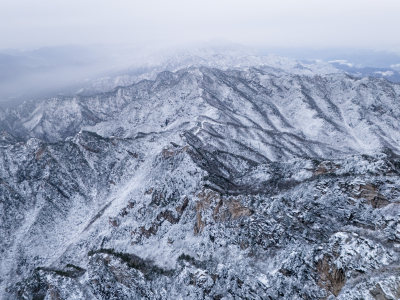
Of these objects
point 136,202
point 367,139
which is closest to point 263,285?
point 136,202

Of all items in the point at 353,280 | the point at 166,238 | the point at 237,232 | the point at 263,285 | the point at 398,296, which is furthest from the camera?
the point at 166,238

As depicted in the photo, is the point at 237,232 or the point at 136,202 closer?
the point at 237,232

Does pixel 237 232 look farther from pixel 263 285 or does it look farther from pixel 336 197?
pixel 336 197

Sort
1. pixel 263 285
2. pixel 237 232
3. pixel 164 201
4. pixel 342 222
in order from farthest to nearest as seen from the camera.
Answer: pixel 164 201
pixel 237 232
pixel 342 222
pixel 263 285

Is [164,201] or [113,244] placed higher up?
[164,201]

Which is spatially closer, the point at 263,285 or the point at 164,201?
the point at 263,285

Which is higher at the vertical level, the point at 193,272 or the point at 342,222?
the point at 342,222

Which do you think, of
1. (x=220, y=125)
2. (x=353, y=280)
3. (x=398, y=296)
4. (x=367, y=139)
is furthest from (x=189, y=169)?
(x=367, y=139)

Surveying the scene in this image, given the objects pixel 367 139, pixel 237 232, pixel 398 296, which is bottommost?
pixel 367 139

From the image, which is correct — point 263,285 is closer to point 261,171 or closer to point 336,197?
point 336,197
